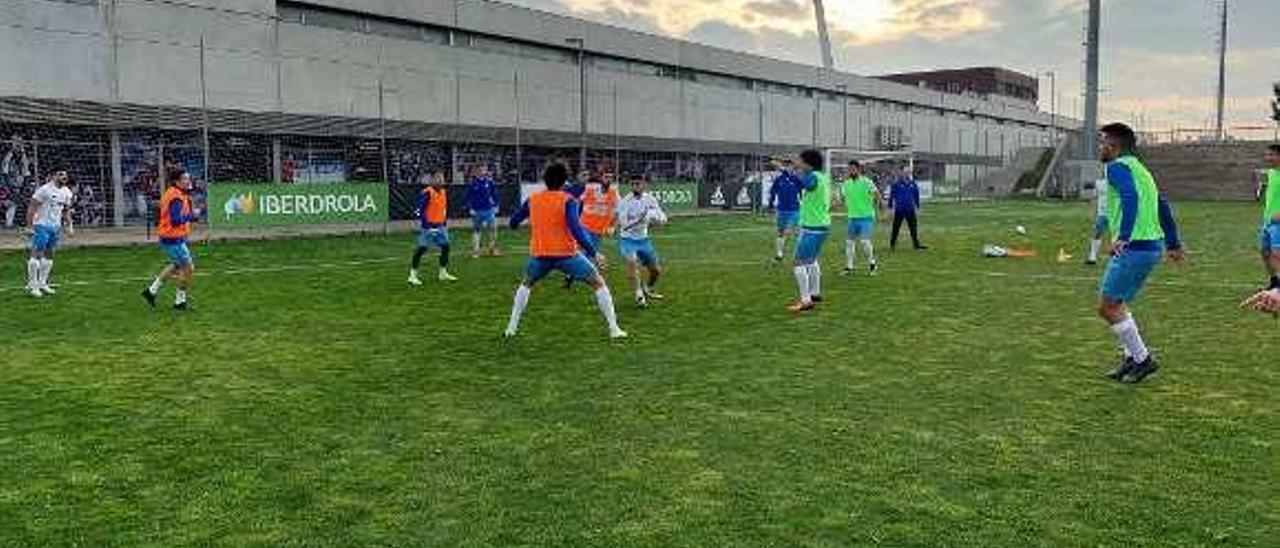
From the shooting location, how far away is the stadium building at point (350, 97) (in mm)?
33031

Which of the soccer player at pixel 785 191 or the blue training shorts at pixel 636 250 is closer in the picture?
the blue training shorts at pixel 636 250

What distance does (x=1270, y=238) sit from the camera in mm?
14227

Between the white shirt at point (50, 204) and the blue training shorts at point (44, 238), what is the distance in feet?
0.24

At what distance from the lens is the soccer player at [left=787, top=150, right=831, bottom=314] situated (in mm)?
13992

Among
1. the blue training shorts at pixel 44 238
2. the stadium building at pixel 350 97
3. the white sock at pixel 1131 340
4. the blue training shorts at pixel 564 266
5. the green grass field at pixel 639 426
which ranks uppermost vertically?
the stadium building at pixel 350 97

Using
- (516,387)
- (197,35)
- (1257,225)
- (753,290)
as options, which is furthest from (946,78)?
(516,387)

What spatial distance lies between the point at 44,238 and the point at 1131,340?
15437 mm

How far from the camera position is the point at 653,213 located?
1508 cm

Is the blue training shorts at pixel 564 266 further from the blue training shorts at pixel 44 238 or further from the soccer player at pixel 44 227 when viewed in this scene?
the blue training shorts at pixel 44 238

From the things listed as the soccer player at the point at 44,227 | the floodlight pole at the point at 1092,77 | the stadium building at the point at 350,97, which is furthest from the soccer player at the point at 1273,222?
the floodlight pole at the point at 1092,77

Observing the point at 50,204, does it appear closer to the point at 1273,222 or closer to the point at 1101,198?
the point at 1273,222

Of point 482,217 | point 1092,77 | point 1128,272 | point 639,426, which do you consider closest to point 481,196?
point 482,217

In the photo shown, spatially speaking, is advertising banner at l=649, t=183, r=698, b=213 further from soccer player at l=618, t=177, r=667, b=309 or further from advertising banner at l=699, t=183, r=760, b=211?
soccer player at l=618, t=177, r=667, b=309

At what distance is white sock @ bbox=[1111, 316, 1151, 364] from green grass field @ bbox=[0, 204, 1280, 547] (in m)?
0.41
